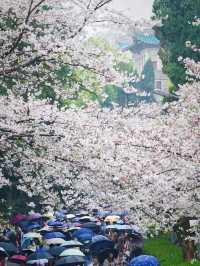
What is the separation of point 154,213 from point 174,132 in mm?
2831

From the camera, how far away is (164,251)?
62.2 ft

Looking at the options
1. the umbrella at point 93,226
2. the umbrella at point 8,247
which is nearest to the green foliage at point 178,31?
the umbrella at point 93,226

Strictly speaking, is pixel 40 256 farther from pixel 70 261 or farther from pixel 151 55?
pixel 151 55

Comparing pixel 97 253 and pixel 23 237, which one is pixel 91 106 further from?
pixel 23 237

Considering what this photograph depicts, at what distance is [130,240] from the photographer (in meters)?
16.8

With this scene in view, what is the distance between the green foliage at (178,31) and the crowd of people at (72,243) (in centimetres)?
856

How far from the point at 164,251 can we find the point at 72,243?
577 centimetres

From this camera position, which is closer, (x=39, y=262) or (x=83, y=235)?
(x=39, y=262)

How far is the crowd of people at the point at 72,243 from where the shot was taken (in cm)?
1303

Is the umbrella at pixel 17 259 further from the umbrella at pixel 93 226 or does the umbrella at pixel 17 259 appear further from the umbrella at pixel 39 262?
the umbrella at pixel 93 226

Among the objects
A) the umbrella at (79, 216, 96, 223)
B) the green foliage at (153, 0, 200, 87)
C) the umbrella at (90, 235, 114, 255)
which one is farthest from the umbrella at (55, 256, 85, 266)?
the green foliage at (153, 0, 200, 87)

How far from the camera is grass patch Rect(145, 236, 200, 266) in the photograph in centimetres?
1692

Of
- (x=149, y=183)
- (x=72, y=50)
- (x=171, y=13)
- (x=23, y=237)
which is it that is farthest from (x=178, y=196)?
(x=171, y=13)

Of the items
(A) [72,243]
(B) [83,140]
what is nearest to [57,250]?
(A) [72,243]
